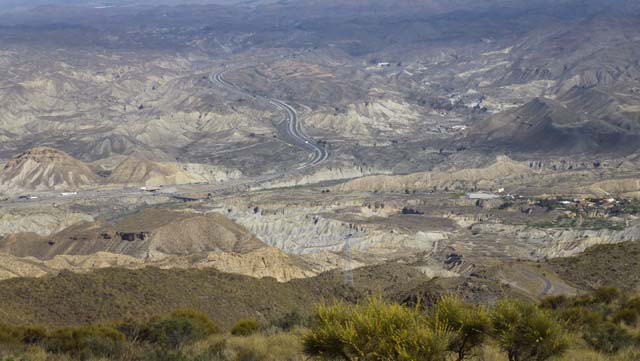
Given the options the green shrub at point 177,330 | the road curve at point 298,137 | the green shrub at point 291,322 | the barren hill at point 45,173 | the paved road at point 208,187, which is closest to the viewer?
the green shrub at point 177,330

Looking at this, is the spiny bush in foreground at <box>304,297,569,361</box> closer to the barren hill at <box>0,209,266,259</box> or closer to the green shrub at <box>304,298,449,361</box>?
the green shrub at <box>304,298,449,361</box>

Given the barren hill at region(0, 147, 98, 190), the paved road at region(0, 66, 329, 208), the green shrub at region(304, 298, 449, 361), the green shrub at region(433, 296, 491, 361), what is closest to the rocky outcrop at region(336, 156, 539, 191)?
the paved road at region(0, 66, 329, 208)

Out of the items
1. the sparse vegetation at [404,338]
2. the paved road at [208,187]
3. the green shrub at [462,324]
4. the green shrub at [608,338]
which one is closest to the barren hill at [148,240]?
the paved road at [208,187]

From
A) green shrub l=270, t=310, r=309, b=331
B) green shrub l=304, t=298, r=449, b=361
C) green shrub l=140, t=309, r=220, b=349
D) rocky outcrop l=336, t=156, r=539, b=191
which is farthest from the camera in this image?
rocky outcrop l=336, t=156, r=539, b=191

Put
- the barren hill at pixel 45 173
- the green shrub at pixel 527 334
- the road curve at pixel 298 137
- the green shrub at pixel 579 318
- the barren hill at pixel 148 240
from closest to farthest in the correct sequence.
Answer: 1. the green shrub at pixel 527 334
2. the green shrub at pixel 579 318
3. the barren hill at pixel 148 240
4. the barren hill at pixel 45 173
5. the road curve at pixel 298 137

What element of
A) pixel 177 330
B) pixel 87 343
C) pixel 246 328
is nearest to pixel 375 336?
pixel 87 343

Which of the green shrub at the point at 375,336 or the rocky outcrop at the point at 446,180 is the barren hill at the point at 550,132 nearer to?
the rocky outcrop at the point at 446,180
